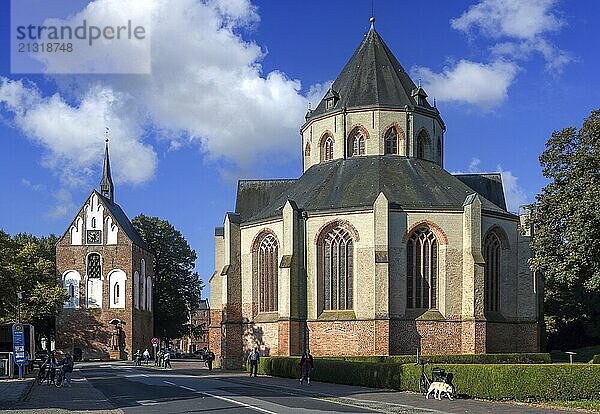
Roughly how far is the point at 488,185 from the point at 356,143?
49.1ft

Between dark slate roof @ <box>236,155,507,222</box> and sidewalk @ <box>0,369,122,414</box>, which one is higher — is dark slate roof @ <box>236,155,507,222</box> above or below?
above

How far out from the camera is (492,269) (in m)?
52.3

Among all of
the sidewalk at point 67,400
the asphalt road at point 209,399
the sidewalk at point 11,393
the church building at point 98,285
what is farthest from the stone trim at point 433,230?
the church building at point 98,285

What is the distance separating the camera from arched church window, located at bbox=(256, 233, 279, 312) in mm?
53188

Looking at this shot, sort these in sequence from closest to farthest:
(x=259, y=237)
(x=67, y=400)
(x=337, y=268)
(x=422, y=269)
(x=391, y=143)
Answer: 1. (x=67, y=400)
2. (x=422, y=269)
3. (x=337, y=268)
4. (x=259, y=237)
5. (x=391, y=143)

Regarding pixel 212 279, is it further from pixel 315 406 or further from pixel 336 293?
pixel 315 406

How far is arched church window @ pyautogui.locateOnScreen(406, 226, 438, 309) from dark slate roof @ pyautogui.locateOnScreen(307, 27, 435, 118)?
11.1 metres

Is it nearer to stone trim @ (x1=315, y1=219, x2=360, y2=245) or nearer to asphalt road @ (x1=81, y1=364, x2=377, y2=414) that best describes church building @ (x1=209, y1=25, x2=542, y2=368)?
stone trim @ (x1=315, y1=219, x2=360, y2=245)

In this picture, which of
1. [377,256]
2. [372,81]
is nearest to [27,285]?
[377,256]

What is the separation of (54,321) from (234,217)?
3204 cm

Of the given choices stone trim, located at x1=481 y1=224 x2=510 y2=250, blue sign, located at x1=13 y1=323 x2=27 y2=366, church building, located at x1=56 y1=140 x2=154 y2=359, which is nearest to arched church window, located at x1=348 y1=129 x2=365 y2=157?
stone trim, located at x1=481 y1=224 x2=510 y2=250

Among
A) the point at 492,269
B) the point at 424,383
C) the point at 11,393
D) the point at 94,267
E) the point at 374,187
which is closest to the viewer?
the point at 424,383

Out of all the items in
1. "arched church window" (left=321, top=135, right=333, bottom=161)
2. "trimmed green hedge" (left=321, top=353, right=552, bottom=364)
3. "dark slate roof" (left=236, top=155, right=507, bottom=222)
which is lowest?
"trimmed green hedge" (left=321, top=353, right=552, bottom=364)

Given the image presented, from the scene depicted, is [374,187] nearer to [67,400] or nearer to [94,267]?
[67,400]
